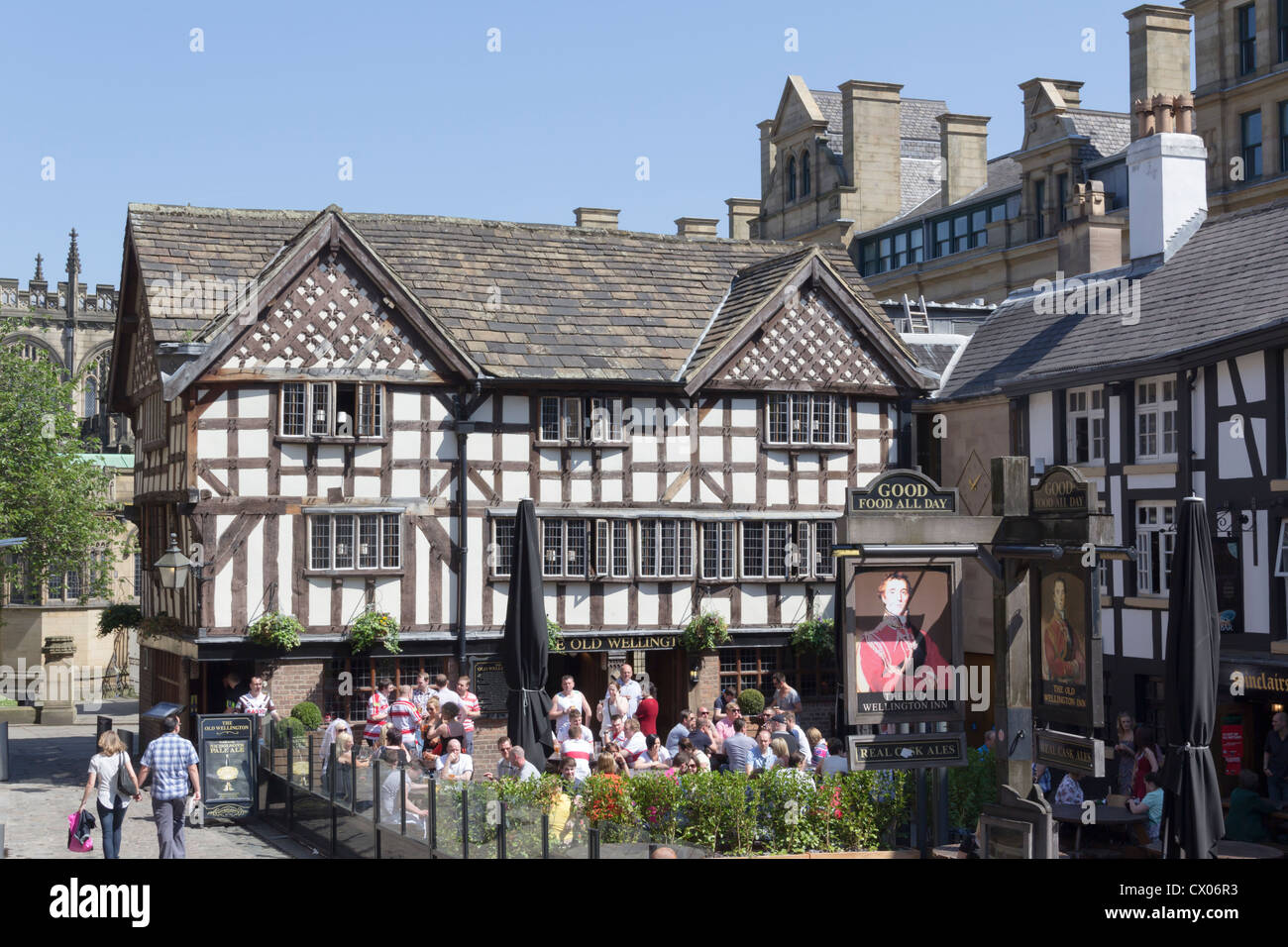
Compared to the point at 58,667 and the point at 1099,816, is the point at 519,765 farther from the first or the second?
the point at 58,667

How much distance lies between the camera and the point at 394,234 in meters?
29.6

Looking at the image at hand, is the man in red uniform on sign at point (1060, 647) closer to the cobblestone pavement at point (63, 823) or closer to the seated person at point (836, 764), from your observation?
the seated person at point (836, 764)

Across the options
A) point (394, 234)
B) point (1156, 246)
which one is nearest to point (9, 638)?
point (394, 234)

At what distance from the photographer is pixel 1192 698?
14812 millimetres

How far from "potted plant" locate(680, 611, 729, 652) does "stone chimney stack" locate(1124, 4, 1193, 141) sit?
29192mm

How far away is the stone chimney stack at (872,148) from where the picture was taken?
202ft

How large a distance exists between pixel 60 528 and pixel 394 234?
18074 mm

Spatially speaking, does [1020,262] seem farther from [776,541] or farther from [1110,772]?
[1110,772]

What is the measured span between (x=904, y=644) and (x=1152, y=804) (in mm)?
3470

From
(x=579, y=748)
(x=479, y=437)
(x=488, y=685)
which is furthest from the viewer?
(x=488, y=685)

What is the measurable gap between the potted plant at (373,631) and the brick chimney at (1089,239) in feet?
50.7

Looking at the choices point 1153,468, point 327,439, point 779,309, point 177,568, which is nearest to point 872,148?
point 779,309

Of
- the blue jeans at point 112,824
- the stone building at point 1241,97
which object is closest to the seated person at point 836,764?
the blue jeans at point 112,824

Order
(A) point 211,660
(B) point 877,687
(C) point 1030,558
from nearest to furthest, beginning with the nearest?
1. (C) point 1030,558
2. (B) point 877,687
3. (A) point 211,660
